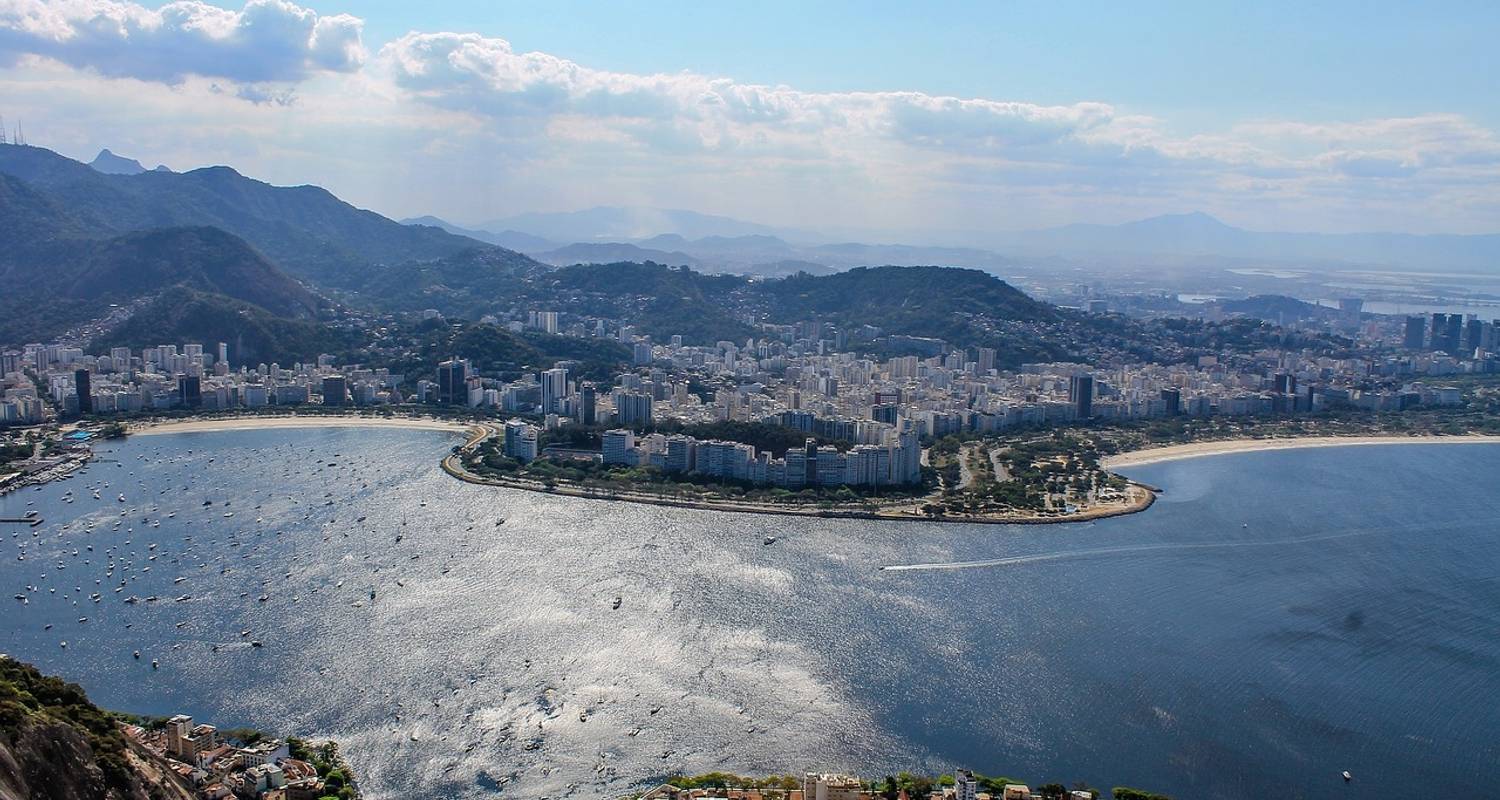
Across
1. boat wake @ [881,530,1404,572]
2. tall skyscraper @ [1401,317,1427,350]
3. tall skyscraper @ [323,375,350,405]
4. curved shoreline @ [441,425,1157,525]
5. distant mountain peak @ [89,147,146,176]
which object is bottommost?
boat wake @ [881,530,1404,572]

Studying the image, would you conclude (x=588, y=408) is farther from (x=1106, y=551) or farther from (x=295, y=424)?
(x=1106, y=551)

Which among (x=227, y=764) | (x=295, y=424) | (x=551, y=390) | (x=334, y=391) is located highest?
(x=551, y=390)

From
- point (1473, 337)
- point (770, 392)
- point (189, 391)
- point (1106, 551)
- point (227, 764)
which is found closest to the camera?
point (227, 764)

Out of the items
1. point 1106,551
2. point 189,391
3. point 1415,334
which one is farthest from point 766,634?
point 1415,334

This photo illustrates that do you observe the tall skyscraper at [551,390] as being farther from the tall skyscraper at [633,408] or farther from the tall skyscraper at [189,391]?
the tall skyscraper at [189,391]

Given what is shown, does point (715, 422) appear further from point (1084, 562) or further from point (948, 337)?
point (948, 337)

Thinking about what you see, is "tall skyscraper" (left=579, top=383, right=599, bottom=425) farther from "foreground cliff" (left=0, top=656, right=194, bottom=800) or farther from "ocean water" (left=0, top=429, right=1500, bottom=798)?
"foreground cliff" (left=0, top=656, right=194, bottom=800)

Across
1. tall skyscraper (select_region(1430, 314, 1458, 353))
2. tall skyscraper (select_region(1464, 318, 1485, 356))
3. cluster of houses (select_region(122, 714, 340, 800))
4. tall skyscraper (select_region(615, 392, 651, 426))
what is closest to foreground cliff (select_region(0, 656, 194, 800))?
cluster of houses (select_region(122, 714, 340, 800))
